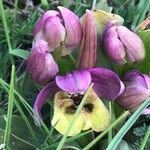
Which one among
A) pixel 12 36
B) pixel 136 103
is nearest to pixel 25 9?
pixel 12 36

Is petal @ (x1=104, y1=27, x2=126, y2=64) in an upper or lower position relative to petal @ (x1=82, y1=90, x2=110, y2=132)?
upper

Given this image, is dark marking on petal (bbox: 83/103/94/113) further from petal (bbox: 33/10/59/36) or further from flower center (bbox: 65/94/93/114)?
petal (bbox: 33/10/59/36)

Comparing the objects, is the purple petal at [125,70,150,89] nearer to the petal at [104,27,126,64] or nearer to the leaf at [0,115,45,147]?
the petal at [104,27,126,64]

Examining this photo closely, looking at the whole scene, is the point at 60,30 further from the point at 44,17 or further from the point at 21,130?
the point at 21,130

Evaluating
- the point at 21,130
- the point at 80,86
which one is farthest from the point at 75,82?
the point at 21,130

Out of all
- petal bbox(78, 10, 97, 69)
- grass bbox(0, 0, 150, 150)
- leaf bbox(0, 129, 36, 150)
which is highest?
A: petal bbox(78, 10, 97, 69)

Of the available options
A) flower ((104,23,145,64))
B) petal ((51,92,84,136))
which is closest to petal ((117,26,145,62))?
flower ((104,23,145,64))

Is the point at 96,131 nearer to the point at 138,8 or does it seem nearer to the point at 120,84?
the point at 120,84

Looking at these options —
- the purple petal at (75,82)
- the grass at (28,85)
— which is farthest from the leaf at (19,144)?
the purple petal at (75,82)
